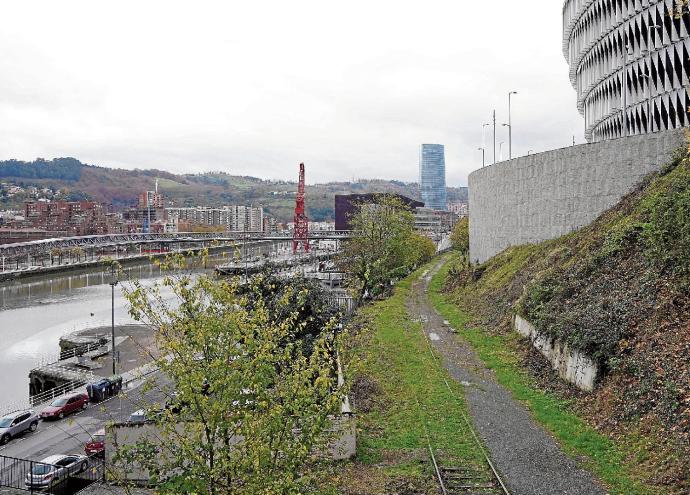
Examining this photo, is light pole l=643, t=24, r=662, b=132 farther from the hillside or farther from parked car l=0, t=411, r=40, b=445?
parked car l=0, t=411, r=40, b=445

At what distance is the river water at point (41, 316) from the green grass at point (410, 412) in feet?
31.5

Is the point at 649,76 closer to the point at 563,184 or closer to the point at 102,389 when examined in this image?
the point at 563,184

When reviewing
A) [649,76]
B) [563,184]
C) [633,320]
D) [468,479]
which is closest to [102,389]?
[468,479]

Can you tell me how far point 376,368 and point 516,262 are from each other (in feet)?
58.4

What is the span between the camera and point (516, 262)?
3891 cm

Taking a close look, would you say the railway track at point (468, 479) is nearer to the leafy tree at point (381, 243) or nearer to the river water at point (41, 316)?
the river water at point (41, 316)

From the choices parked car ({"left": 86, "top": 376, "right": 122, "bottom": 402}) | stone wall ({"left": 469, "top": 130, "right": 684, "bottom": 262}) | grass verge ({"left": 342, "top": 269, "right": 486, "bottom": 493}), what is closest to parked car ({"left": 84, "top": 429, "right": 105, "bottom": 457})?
parked car ({"left": 86, "top": 376, "right": 122, "bottom": 402})

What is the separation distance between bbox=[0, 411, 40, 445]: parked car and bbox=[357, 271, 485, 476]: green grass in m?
16.0

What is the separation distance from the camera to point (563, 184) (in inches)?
1446

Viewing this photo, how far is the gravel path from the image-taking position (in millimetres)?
13688

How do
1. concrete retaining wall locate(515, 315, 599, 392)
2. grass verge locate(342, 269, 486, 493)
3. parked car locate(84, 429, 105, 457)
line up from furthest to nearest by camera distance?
parked car locate(84, 429, 105, 457)
concrete retaining wall locate(515, 315, 599, 392)
grass verge locate(342, 269, 486, 493)

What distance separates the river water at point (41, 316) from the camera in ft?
150

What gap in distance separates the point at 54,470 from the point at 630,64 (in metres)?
52.7

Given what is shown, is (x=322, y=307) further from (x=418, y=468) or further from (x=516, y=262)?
(x=516, y=262)
